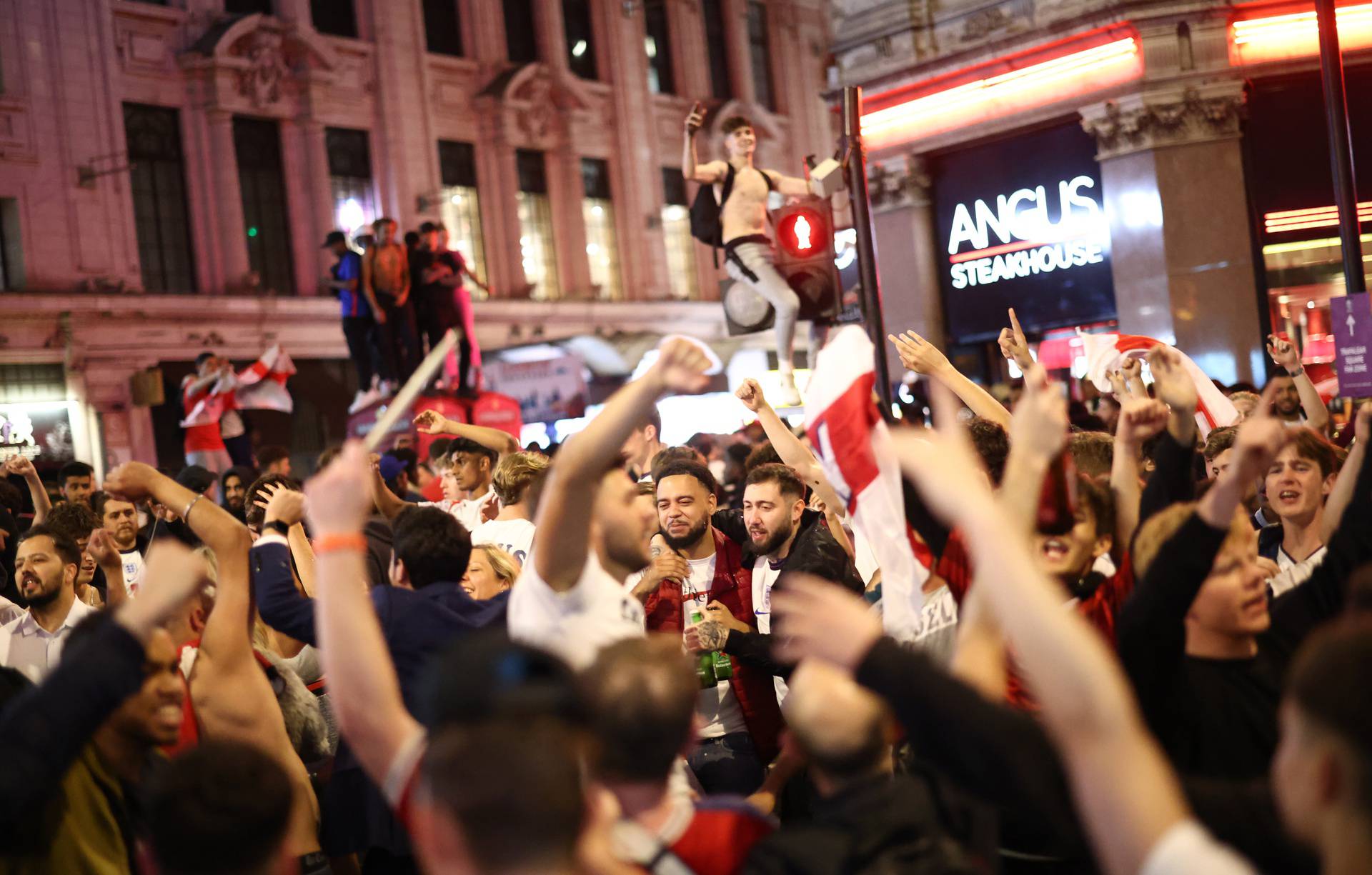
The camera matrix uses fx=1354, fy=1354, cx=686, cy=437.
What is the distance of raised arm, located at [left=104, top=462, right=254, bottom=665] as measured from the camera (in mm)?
3924

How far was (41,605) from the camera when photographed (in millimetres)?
5246

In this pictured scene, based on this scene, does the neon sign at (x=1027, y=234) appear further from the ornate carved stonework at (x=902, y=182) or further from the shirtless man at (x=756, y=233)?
the shirtless man at (x=756, y=233)

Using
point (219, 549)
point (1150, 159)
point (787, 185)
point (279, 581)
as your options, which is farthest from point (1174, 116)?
point (219, 549)

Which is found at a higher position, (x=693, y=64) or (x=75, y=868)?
(x=693, y=64)

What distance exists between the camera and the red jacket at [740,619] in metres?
5.09

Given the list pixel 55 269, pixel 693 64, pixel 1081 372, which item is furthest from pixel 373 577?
pixel 693 64

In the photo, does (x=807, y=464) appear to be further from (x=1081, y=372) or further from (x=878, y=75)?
(x=878, y=75)

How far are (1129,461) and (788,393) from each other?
6.47 meters

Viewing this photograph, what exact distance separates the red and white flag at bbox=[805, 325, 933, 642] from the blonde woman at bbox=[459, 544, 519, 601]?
223 cm

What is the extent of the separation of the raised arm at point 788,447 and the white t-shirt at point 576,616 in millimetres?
2026

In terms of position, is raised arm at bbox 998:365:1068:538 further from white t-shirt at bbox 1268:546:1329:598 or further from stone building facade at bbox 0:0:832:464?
stone building facade at bbox 0:0:832:464

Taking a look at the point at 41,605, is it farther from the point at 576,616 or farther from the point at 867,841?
the point at 867,841

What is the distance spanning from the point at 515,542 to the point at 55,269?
64.5 feet

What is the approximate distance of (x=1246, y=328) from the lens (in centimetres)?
1447
